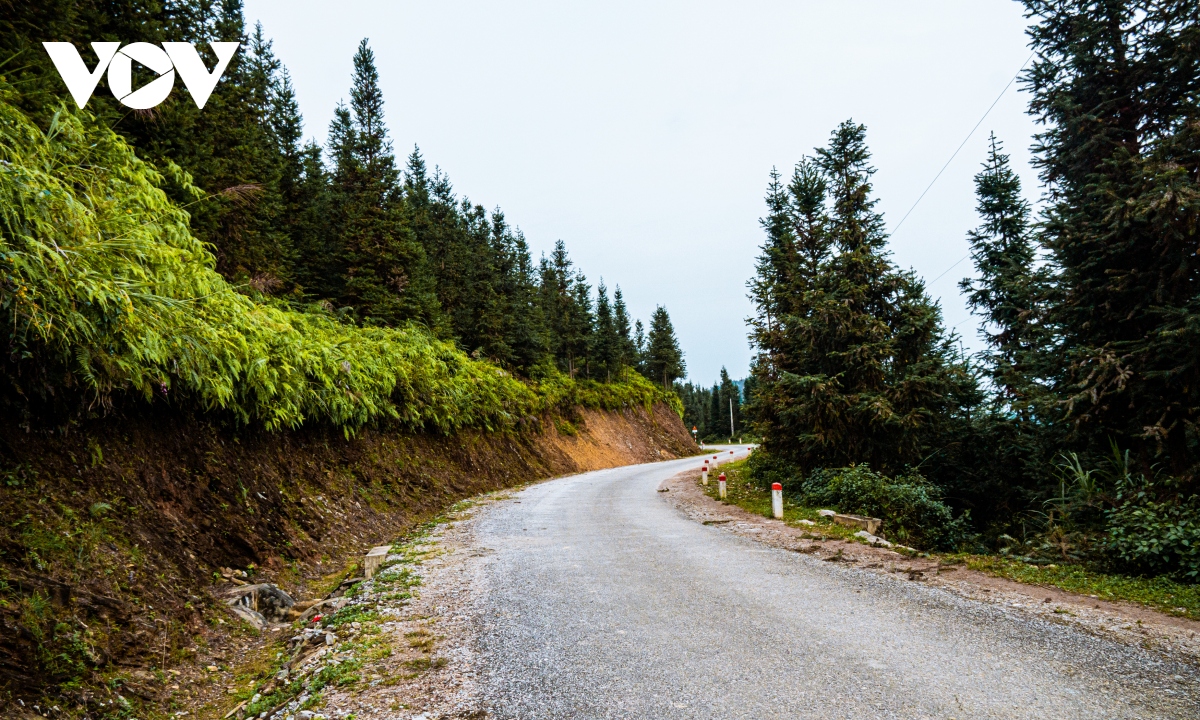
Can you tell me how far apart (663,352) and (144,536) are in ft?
198

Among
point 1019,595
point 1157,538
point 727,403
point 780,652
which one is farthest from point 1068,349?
point 727,403

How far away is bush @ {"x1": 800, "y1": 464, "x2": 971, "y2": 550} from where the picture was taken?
35.7ft

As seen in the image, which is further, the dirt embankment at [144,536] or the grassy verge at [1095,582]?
the grassy verge at [1095,582]

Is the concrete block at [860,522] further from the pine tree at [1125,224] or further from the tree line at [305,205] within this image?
the tree line at [305,205]

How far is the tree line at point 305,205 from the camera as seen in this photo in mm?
10102

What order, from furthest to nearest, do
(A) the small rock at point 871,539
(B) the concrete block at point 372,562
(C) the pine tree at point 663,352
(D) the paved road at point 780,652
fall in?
(C) the pine tree at point 663,352
(A) the small rock at point 871,539
(B) the concrete block at point 372,562
(D) the paved road at point 780,652

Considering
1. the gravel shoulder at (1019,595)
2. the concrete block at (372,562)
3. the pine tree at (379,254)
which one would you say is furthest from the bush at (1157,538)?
the pine tree at (379,254)

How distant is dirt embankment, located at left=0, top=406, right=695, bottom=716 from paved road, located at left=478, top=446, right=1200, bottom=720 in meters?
2.63

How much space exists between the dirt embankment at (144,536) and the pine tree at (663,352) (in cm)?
5419

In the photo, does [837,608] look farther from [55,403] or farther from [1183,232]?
[1183,232]

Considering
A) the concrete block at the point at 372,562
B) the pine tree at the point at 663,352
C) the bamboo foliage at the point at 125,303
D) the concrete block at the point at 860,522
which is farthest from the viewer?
A: the pine tree at the point at 663,352

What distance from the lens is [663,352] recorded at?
6456cm

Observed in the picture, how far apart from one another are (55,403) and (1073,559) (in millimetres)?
12167

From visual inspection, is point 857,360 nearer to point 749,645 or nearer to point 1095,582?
point 1095,582
